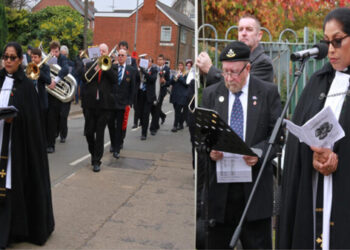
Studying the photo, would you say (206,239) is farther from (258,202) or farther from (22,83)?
(22,83)

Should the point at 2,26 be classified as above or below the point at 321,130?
above

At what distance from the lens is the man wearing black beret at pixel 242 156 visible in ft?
10.6

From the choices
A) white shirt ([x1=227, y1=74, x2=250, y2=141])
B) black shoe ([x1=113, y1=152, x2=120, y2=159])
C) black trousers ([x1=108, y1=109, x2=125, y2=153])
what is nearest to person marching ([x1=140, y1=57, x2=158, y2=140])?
black trousers ([x1=108, y1=109, x2=125, y2=153])

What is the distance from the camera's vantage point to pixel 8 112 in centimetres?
434

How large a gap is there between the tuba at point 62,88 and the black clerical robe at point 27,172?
502 centimetres

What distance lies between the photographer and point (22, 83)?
473 centimetres

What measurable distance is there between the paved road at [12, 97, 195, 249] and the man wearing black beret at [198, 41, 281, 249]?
1708 mm

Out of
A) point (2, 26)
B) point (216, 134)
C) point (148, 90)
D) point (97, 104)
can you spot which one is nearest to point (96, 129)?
point (97, 104)

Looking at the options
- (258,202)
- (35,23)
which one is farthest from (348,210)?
(35,23)

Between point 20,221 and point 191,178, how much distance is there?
383 cm

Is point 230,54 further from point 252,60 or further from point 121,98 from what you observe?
point 121,98

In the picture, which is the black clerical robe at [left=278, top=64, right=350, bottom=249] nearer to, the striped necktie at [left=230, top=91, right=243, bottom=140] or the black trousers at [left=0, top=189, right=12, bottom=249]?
the striped necktie at [left=230, top=91, right=243, bottom=140]

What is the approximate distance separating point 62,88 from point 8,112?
585cm

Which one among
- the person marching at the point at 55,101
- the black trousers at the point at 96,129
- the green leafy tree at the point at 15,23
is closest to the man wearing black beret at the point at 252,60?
the black trousers at the point at 96,129
